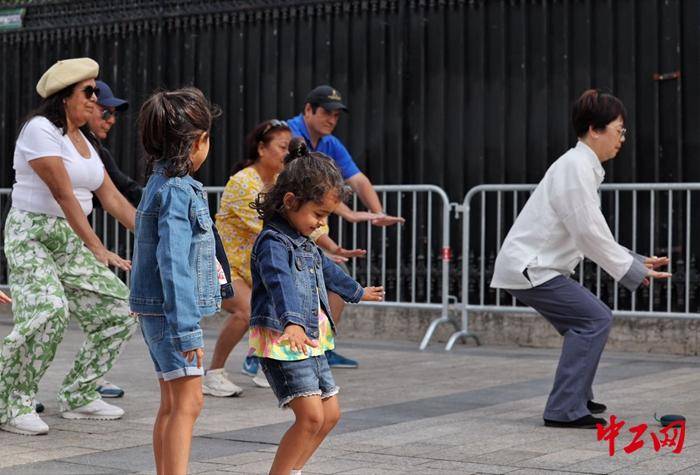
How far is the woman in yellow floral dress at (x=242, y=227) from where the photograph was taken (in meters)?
7.63

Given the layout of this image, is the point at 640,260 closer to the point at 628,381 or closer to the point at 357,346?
the point at 628,381

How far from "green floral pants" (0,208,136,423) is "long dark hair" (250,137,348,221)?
195 centimetres

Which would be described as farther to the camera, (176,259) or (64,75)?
(64,75)

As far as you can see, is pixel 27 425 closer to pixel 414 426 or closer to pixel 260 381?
pixel 414 426

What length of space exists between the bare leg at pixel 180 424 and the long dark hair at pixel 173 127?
0.71 m

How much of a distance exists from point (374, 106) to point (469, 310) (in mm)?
2023

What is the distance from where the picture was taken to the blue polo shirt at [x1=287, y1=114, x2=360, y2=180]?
340 inches

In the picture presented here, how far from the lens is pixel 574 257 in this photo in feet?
21.9

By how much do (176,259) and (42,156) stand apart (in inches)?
87.8

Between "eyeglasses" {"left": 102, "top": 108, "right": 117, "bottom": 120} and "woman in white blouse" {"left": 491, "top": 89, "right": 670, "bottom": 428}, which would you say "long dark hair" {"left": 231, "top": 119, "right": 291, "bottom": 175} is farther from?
"woman in white blouse" {"left": 491, "top": 89, "right": 670, "bottom": 428}

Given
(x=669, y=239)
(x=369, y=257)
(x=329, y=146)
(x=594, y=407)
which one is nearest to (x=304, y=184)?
(x=594, y=407)

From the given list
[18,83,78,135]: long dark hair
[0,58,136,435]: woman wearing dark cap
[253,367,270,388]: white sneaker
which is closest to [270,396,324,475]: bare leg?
[0,58,136,435]: woman wearing dark cap

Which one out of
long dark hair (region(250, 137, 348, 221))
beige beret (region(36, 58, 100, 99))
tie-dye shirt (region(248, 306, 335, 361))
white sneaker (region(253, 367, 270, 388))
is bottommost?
white sneaker (region(253, 367, 270, 388))

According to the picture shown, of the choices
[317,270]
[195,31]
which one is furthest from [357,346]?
[317,270]
